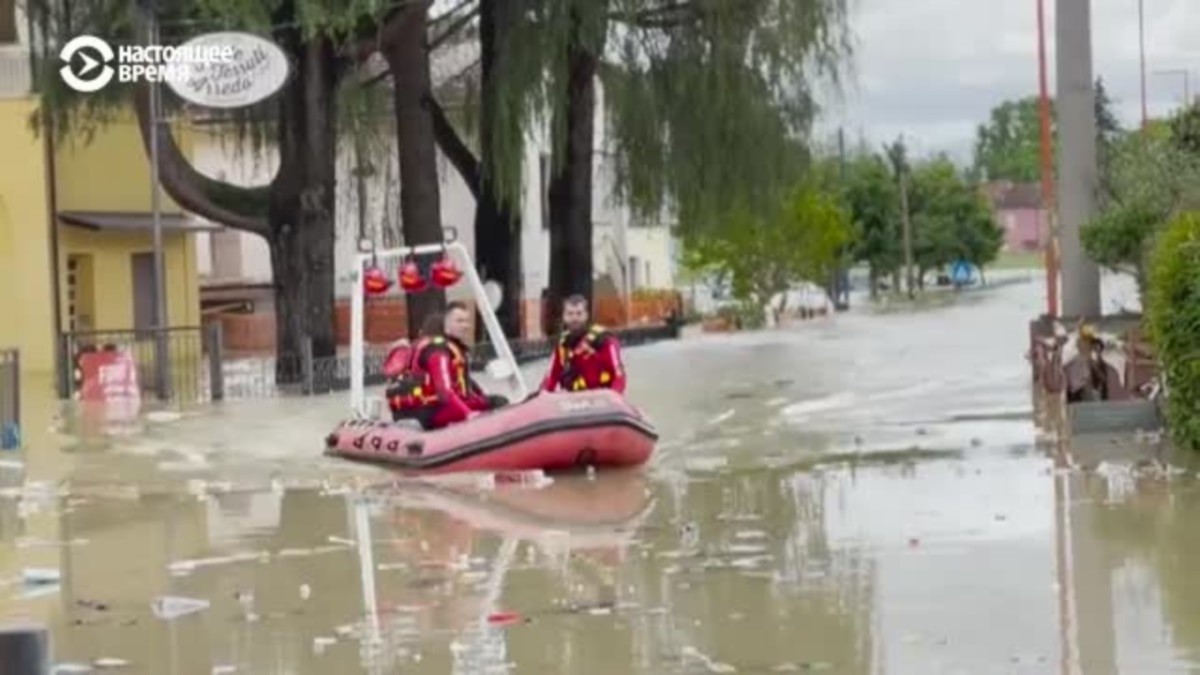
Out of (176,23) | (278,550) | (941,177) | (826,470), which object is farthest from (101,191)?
(941,177)

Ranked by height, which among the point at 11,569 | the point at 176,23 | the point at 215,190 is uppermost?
the point at 176,23

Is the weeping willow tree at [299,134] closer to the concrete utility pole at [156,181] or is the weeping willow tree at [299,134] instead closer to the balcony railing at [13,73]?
the concrete utility pole at [156,181]

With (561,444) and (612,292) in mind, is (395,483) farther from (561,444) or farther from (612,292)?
(612,292)

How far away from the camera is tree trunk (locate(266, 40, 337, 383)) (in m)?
33.4

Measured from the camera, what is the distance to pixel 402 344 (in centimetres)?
2005

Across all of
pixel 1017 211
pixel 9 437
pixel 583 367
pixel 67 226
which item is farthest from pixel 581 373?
pixel 1017 211

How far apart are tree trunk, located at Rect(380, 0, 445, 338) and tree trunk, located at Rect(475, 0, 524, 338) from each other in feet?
3.11

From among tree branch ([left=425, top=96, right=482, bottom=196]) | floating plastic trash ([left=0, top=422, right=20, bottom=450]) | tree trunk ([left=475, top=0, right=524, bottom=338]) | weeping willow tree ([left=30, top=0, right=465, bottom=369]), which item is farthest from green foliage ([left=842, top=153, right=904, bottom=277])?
floating plastic trash ([left=0, top=422, right=20, bottom=450])

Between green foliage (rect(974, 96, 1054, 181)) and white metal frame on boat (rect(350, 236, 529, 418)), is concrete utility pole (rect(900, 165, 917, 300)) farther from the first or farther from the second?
white metal frame on boat (rect(350, 236, 529, 418))

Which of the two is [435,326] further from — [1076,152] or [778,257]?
[778,257]

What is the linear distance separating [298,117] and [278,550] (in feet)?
64.8

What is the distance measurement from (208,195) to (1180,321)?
1951cm

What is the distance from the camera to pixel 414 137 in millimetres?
34375

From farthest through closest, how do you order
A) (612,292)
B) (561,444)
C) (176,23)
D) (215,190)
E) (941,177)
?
1. (941,177)
2. (612,292)
3. (215,190)
4. (176,23)
5. (561,444)
